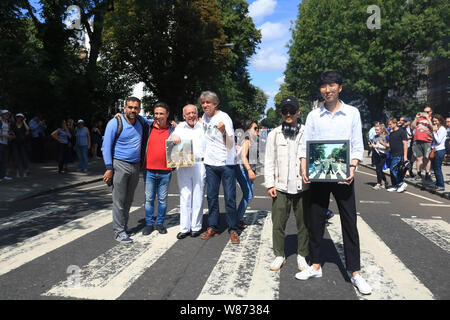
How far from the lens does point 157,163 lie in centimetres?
545

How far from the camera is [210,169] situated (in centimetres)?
516

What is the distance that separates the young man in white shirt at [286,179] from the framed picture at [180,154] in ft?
4.29

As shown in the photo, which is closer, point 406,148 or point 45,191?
point 45,191

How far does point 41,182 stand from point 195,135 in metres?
7.19

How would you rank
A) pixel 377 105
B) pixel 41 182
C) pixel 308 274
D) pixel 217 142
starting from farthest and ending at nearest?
pixel 377 105
pixel 41 182
pixel 217 142
pixel 308 274

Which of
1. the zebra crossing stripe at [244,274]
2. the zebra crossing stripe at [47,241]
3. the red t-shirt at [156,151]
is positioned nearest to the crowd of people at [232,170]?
the red t-shirt at [156,151]

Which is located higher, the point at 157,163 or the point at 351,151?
the point at 351,151

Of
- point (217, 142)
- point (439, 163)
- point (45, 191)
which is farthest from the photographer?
point (439, 163)

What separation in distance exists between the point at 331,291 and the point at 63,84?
14.7m

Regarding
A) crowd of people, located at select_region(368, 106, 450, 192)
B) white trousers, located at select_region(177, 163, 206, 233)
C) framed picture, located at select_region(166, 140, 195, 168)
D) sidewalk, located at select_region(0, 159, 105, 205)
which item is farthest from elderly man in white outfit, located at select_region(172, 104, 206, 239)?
crowd of people, located at select_region(368, 106, 450, 192)

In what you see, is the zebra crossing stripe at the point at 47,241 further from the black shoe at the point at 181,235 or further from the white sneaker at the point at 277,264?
the white sneaker at the point at 277,264

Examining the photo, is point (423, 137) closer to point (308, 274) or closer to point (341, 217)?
point (341, 217)

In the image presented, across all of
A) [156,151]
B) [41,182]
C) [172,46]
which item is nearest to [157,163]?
[156,151]

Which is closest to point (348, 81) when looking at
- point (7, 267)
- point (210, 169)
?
point (210, 169)
